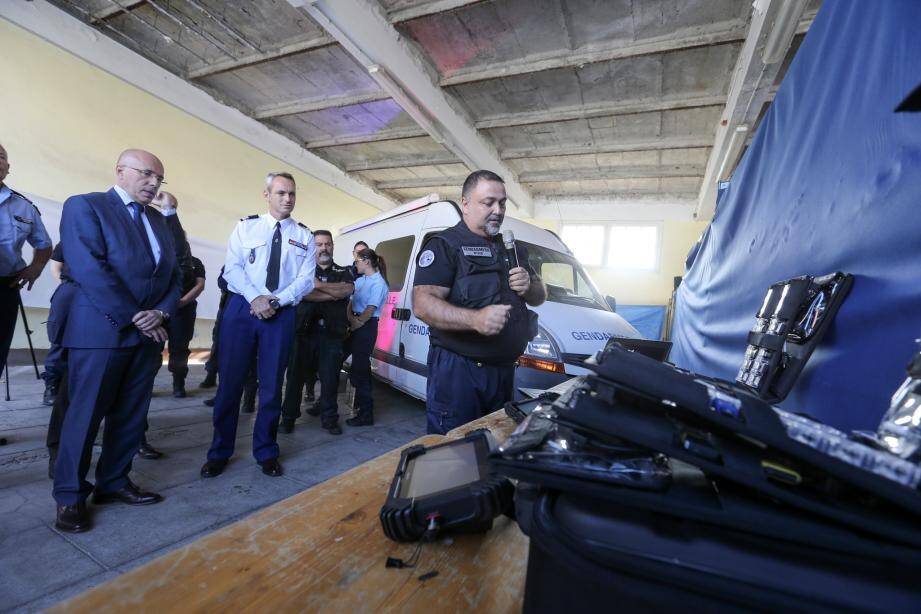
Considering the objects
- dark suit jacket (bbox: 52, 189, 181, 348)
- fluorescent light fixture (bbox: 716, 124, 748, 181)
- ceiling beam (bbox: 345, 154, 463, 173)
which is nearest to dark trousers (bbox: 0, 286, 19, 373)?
dark suit jacket (bbox: 52, 189, 181, 348)

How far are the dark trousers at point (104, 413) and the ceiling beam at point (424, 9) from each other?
470 centimetres

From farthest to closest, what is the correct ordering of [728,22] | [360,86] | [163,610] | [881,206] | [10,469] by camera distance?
[360,86]
[728,22]
[10,469]
[881,206]
[163,610]

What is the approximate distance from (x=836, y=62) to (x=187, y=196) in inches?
330

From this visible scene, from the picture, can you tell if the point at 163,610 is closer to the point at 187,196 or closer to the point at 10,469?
the point at 10,469

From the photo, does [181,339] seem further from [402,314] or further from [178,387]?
[402,314]

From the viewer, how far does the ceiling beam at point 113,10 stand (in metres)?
5.38

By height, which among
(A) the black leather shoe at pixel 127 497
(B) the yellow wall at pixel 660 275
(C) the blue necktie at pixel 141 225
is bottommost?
(A) the black leather shoe at pixel 127 497

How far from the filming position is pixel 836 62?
1427mm

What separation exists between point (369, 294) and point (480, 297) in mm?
2476

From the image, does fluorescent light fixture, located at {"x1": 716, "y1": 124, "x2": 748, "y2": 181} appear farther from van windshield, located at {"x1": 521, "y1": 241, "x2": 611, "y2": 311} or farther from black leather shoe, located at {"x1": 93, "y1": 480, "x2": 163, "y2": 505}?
black leather shoe, located at {"x1": 93, "y1": 480, "x2": 163, "y2": 505}

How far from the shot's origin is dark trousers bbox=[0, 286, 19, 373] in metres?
2.40

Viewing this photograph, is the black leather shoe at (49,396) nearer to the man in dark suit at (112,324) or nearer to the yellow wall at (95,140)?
the man in dark suit at (112,324)

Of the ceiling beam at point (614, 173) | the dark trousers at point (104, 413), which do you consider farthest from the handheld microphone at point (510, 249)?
the ceiling beam at point (614, 173)

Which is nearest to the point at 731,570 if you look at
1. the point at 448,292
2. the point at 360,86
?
the point at 448,292
